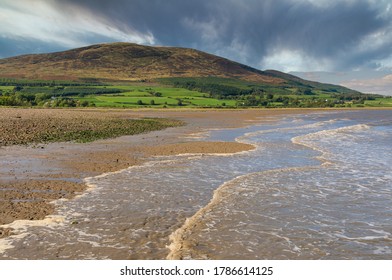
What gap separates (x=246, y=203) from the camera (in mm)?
16812

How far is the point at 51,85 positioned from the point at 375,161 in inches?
7786

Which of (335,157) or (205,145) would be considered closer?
(335,157)

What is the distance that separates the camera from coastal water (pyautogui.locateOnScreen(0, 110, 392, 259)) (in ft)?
37.4

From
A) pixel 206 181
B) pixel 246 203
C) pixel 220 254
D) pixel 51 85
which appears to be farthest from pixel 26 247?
pixel 51 85

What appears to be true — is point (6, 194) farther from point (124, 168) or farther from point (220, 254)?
point (220, 254)

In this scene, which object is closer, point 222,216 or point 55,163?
point 222,216

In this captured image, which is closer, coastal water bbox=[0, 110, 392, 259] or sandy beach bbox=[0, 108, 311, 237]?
coastal water bbox=[0, 110, 392, 259]

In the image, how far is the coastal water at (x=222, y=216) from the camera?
37.4 feet

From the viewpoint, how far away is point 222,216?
14.9m

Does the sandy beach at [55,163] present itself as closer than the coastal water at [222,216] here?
No

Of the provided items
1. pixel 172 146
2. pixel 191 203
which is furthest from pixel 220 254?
pixel 172 146

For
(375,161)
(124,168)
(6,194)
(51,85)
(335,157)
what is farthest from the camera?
(51,85)
